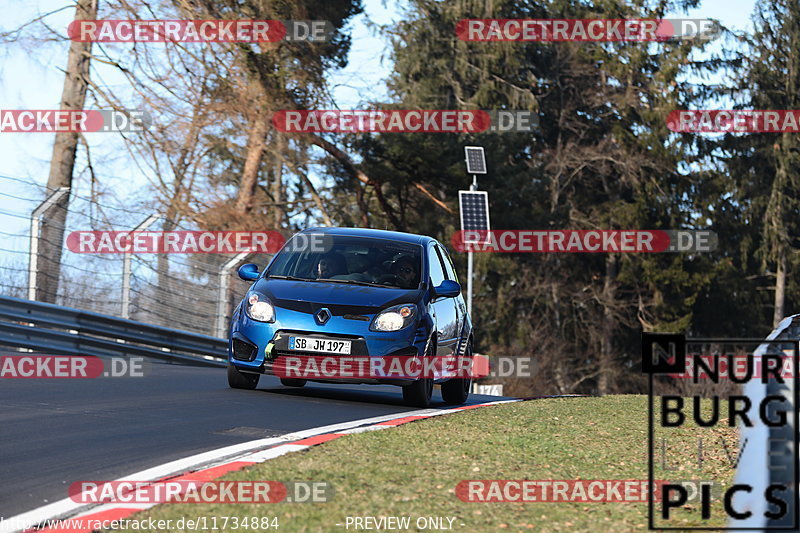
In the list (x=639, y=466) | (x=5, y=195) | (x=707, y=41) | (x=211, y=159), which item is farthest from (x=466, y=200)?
(x=707, y=41)

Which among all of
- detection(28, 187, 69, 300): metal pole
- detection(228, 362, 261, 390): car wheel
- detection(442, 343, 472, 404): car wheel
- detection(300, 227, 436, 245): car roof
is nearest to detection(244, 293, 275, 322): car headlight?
detection(228, 362, 261, 390): car wheel

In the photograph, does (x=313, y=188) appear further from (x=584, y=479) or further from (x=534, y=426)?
(x=584, y=479)

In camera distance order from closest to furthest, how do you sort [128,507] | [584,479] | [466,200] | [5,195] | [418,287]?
[128,507]
[584,479]
[418,287]
[5,195]
[466,200]

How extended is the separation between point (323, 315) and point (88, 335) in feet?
24.4

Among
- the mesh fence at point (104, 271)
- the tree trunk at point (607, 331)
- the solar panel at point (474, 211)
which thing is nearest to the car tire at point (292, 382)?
the mesh fence at point (104, 271)

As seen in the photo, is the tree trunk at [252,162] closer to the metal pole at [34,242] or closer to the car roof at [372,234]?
the metal pole at [34,242]

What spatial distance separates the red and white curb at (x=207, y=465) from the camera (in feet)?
17.6

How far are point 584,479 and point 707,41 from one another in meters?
47.5

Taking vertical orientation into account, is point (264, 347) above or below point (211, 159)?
below

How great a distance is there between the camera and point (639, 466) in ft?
25.0

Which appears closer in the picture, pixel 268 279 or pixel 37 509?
pixel 37 509

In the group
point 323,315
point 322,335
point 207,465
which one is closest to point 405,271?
point 323,315

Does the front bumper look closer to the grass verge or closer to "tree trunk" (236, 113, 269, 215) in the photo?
the grass verge

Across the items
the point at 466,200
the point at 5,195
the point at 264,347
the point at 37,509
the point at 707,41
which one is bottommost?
the point at 37,509
